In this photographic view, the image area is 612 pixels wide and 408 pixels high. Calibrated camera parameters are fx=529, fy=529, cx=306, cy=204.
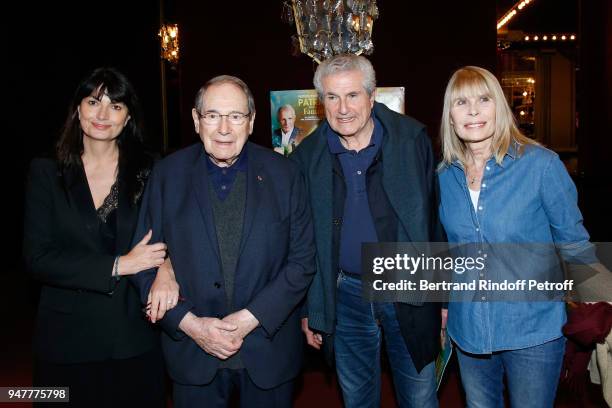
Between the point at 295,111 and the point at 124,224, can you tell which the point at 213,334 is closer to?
the point at 124,224

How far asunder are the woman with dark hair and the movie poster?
4530 millimetres

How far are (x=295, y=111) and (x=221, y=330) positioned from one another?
5.19 meters

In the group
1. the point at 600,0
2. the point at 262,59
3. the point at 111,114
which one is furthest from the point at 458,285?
the point at 600,0

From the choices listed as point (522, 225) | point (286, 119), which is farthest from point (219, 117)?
point (286, 119)

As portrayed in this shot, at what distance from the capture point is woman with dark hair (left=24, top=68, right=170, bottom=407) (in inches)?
80.5

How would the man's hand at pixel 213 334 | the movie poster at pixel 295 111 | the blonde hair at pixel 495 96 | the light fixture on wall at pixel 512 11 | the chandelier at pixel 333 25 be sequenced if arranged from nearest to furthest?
the man's hand at pixel 213 334
the blonde hair at pixel 495 96
the chandelier at pixel 333 25
the movie poster at pixel 295 111
the light fixture on wall at pixel 512 11

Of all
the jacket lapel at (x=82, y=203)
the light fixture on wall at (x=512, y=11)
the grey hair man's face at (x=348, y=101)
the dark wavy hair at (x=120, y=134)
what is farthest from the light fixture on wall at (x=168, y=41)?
the light fixture on wall at (x=512, y=11)

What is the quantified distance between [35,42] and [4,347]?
375 cm

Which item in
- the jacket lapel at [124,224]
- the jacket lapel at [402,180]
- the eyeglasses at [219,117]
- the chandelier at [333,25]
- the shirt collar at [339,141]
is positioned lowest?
the jacket lapel at [124,224]

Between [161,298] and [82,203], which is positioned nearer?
[161,298]

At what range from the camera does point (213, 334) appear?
1838 millimetres

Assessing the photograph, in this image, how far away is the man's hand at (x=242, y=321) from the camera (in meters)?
1.85

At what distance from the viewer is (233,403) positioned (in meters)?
3.09

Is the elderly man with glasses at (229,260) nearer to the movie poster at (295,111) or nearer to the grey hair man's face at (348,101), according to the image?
the grey hair man's face at (348,101)
